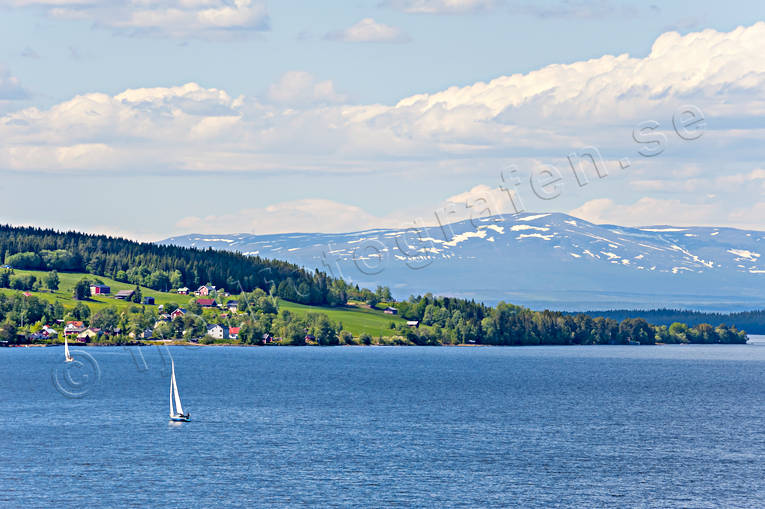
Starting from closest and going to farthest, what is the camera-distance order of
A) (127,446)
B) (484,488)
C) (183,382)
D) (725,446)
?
1. (484,488)
2. (127,446)
3. (725,446)
4. (183,382)

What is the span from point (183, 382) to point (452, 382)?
41621 millimetres

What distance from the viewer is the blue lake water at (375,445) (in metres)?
77.2

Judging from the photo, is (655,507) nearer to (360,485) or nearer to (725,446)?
(360,485)

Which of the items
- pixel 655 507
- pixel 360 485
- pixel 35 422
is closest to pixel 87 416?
Answer: pixel 35 422

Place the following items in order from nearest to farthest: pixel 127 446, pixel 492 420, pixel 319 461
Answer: pixel 319 461
pixel 127 446
pixel 492 420

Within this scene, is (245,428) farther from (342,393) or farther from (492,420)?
(342,393)

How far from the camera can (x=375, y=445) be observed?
318 feet

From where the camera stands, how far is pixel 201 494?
76188 millimetres

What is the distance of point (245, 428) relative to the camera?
107 m

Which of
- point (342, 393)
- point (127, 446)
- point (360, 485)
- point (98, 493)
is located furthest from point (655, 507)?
point (342, 393)

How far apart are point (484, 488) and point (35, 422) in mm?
52041

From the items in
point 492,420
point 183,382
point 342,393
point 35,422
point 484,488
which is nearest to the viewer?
point 484,488

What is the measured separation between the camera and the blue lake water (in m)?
77.2

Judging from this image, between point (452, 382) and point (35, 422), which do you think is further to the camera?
point (452, 382)
